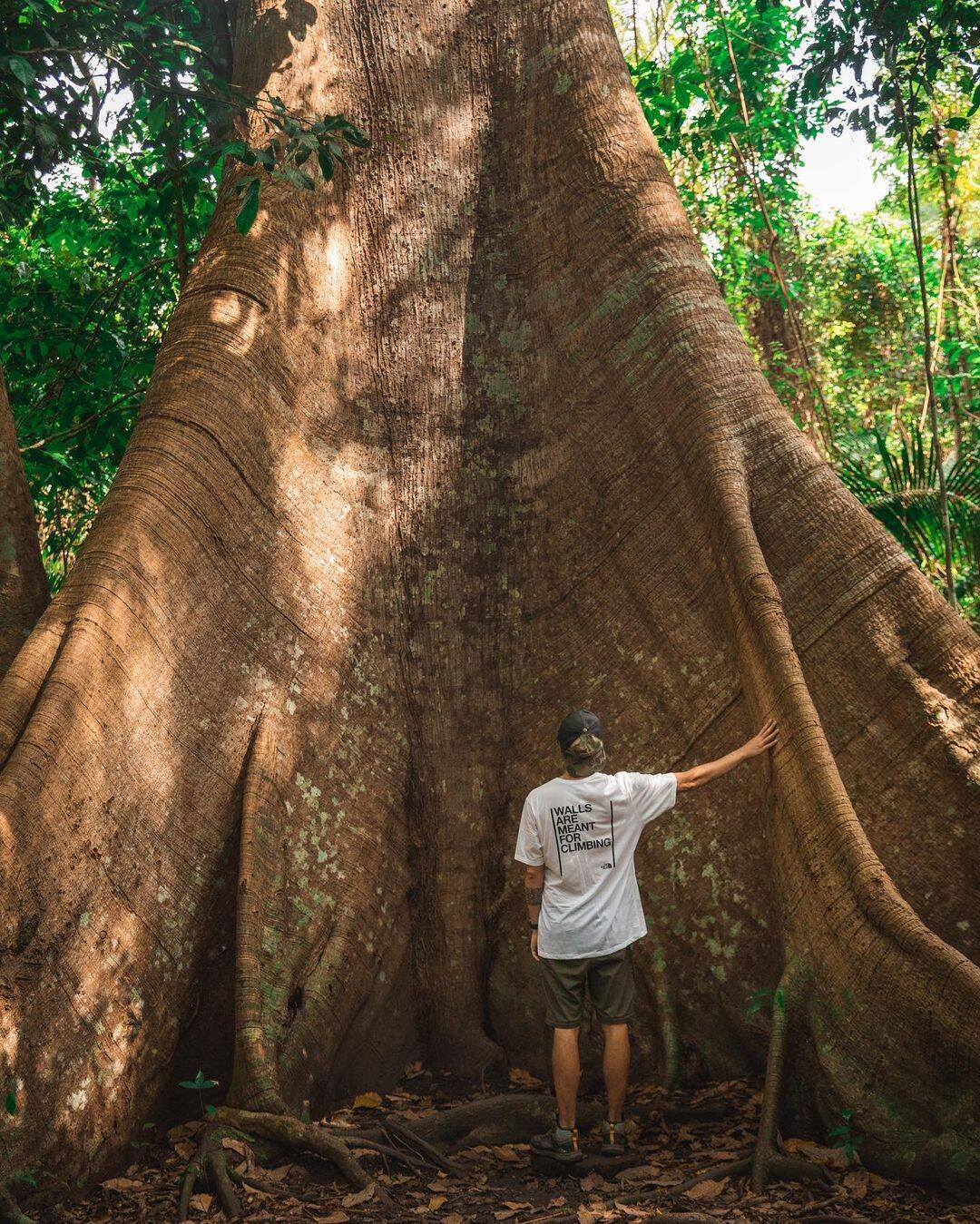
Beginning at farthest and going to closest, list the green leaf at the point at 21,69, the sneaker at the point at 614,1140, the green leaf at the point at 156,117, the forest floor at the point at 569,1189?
the green leaf at the point at 156,117 < the green leaf at the point at 21,69 < the sneaker at the point at 614,1140 < the forest floor at the point at 569,1189

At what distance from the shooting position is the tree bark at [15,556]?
4.59 m

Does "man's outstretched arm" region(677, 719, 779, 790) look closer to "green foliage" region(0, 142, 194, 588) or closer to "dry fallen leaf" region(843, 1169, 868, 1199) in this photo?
"dry fallen leaf" region(843, 1169, 868, 1199)

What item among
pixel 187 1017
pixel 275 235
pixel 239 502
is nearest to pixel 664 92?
pixel 275 235

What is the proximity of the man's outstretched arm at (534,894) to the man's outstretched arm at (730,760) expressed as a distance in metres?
0.59

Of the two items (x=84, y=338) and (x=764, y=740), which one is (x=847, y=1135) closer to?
(x=764, y=740)

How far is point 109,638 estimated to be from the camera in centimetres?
402

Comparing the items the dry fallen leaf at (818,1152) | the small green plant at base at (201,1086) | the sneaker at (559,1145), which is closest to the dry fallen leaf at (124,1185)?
the small green plant at base at (201,1086)

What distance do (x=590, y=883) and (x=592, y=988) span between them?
15.1 inches

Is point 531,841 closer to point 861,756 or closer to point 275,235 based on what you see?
point 861,756

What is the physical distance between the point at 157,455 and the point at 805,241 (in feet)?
45.2

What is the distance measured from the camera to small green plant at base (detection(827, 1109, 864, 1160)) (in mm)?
3547

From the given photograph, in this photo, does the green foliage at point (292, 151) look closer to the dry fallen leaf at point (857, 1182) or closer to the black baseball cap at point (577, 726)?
the black baseball cap at point (577, 726)

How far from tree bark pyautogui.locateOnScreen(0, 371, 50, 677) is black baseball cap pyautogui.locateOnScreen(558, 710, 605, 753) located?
2.24m

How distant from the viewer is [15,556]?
4.66 m
